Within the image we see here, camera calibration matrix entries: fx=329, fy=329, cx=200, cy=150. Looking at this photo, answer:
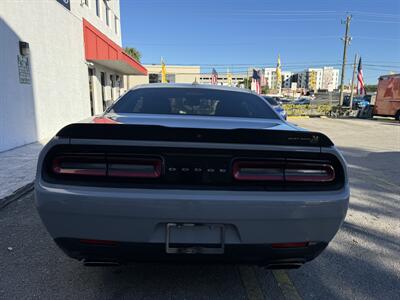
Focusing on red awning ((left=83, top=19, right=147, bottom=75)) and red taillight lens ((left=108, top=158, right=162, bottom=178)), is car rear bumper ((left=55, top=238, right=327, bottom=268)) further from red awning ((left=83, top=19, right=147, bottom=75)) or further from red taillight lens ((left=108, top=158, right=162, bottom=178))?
red awning ((left=83, top=19, right=147, bottom=75))

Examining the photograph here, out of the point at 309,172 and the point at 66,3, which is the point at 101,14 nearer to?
the point at 66,3

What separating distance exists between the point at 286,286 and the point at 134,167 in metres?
1.62

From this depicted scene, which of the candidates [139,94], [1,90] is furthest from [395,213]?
[1,90]

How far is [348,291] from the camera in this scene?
8.61 ft

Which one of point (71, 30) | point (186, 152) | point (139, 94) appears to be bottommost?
point (186, 152)

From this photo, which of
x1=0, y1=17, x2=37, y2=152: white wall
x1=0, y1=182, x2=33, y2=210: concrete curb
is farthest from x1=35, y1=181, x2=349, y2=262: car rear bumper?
x1=0, y1=17, x2=37, y2=152: white wall

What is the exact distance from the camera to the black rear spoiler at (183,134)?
6.69 ft

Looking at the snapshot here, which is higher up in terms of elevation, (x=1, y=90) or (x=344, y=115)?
(x=1, y=90)

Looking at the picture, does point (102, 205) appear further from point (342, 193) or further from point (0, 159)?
point (0, 159)

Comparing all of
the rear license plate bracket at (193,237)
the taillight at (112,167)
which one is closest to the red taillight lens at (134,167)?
the taillight at (112,167)

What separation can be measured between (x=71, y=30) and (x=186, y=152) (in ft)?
42.6

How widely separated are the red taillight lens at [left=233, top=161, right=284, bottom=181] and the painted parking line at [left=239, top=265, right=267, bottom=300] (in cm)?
103

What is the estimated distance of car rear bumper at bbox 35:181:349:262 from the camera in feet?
6.50

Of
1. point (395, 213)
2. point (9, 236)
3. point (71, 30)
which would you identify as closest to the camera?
point (9, 236)
